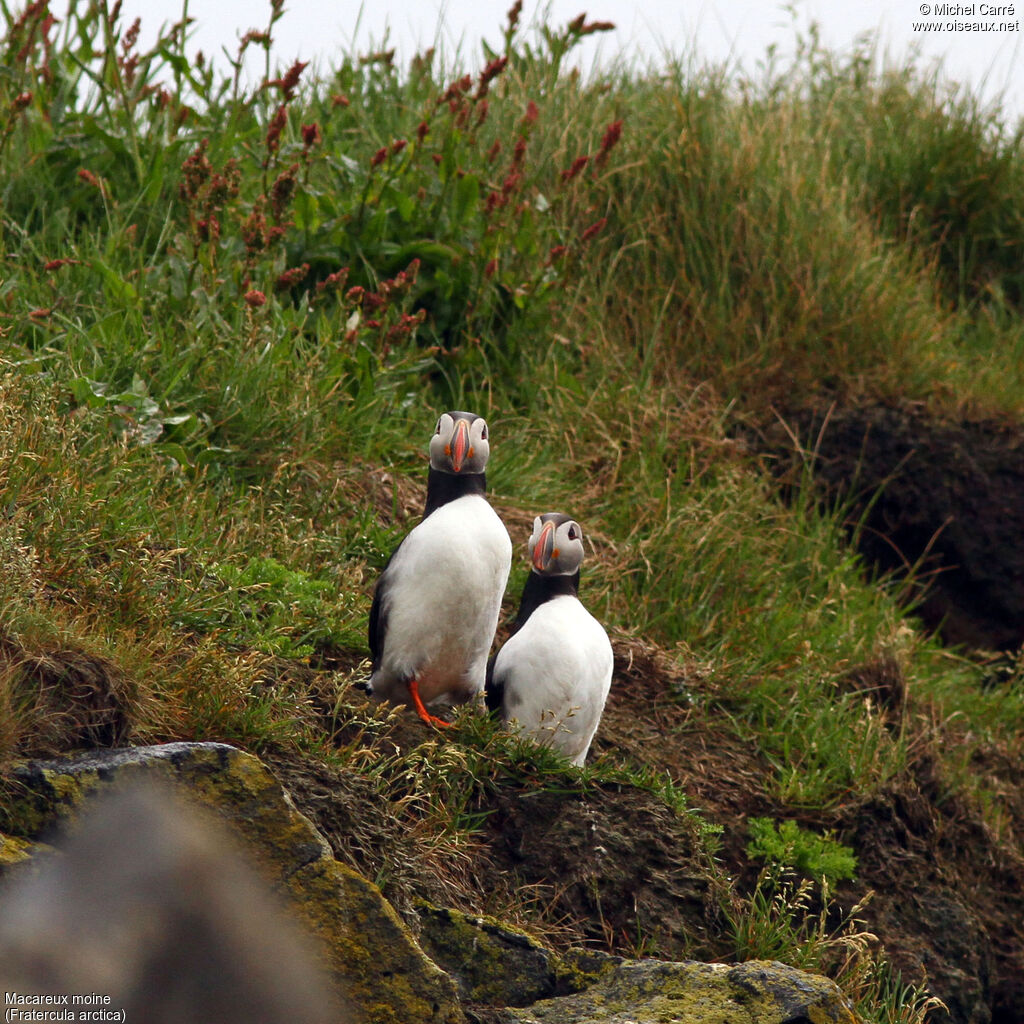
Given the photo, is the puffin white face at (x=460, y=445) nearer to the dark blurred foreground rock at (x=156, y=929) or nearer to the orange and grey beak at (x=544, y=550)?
the orange and grey beak at (x=544, y=550)

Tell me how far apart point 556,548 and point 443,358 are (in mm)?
2368

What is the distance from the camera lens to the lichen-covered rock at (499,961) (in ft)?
9.63

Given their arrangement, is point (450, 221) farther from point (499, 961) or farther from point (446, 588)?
point (499, 961)

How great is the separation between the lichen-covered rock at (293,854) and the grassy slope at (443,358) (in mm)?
202

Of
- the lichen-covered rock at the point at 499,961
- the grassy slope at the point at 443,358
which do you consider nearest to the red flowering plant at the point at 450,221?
the grassy slope at the point at 443,358

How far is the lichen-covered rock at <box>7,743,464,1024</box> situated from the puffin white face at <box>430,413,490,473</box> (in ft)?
4.14

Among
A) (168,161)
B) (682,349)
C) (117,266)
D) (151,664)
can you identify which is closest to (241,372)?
(117,266)

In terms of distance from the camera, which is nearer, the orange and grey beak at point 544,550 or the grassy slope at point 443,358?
the grassy slope at point 443,358

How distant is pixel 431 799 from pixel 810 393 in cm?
388

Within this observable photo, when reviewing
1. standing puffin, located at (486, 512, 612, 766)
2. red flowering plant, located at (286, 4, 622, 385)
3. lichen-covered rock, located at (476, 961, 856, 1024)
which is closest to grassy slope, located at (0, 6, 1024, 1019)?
red flowering plant, located at (286, 4, 622, 385)

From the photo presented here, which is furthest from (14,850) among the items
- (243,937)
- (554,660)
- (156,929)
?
(554,660)

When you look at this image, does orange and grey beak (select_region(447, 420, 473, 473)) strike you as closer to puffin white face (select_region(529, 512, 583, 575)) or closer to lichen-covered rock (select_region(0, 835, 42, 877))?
puffin white face (select_region(529, 512, 583, 575))

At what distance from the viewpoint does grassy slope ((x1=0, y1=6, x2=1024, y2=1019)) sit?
3.56m

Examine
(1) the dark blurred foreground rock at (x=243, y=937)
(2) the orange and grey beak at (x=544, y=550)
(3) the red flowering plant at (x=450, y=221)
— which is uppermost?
(3) the red flowering plant at (x=450, y=221)
